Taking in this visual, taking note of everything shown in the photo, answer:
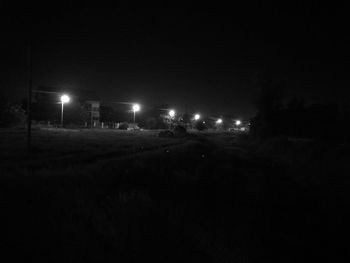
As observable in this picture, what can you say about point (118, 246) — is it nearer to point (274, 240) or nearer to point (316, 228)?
point (274, 240)

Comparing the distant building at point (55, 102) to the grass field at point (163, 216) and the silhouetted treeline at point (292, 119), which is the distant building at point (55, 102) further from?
the grass field at point (163, 216)

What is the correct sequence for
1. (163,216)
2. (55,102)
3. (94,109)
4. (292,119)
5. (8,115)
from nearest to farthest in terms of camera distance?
(163,216)
(8,115)
(292,119)
(55,102)
(94,109)

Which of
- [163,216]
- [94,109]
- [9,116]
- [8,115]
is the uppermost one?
[94,109]

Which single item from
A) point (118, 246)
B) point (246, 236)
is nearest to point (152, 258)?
point (118, 246)

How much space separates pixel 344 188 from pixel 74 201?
478 inches

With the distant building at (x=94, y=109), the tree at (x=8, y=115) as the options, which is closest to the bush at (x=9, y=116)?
the tree at (x=8, y=115)

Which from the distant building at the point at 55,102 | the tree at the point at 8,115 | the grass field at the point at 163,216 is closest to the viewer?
the grass field at the point at 163,216

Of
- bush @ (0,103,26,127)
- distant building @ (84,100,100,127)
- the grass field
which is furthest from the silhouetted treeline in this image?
distant building @ (84,100,100,127)

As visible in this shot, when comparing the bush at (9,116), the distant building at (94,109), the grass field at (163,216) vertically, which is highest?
the distant building at (94,109)

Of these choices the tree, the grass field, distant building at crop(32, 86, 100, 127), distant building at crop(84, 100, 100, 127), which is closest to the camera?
the grass field

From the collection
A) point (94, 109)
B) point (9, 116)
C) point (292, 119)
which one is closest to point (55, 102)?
point (94, 109)

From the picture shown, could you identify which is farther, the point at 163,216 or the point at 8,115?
the point at 8,115

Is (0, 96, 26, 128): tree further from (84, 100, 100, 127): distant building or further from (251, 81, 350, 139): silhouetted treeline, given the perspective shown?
(251, 81, 350, 139): silhouetted treeline

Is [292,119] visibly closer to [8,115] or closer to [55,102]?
[8,115]
